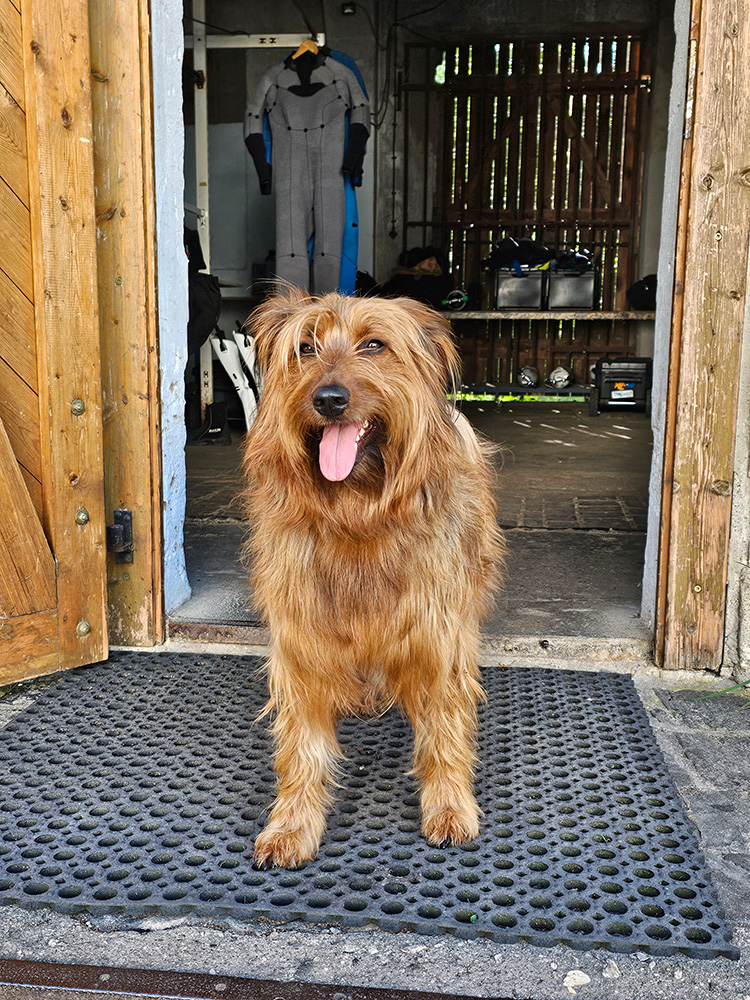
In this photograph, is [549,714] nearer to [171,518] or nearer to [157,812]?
[157,812]

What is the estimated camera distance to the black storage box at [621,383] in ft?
31.4

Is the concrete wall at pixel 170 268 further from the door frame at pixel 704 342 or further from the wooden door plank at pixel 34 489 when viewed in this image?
the wooden door plank at pixel 34 489

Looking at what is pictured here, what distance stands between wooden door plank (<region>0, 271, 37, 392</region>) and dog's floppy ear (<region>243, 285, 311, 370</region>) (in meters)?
1.11

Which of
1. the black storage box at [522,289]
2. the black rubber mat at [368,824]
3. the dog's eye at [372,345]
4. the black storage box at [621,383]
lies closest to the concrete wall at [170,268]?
the black rubber mat at [368,824]

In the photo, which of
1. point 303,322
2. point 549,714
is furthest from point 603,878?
point 303,322

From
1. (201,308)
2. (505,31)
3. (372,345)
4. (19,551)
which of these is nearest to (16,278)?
(19,551)

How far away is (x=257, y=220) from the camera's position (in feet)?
32.8

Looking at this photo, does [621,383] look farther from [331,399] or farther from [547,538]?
[331,399]

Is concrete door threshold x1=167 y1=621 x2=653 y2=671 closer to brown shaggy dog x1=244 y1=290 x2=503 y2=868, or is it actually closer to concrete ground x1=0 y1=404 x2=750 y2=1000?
concrete ground x1=0 y1=404 x2=750 y2=1000

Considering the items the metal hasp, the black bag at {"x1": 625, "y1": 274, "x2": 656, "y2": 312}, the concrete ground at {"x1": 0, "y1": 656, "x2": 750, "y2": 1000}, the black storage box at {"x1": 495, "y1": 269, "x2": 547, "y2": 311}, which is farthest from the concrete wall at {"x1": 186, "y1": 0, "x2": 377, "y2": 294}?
the concrete ground at {"x1": 0, "y1": 656, "x2": 750, "y2": 1000}

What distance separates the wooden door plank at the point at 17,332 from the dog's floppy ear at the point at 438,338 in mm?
1393

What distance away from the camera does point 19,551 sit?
2.67m

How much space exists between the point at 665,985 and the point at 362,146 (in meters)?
6.45

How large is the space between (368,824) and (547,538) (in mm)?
2443
